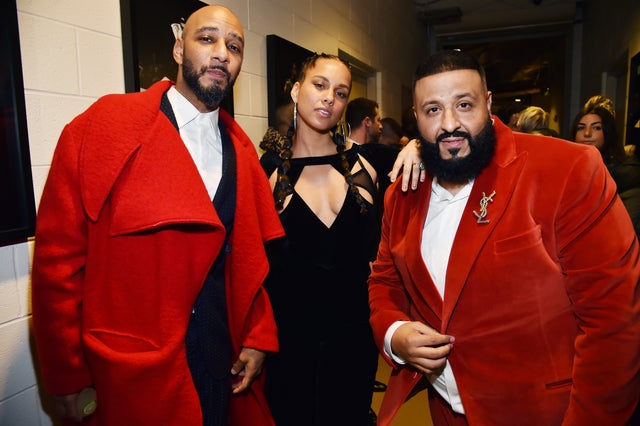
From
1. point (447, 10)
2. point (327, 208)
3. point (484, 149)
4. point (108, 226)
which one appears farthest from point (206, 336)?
point (447, 10)

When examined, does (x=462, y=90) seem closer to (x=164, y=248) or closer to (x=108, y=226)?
(x=164, y=248)

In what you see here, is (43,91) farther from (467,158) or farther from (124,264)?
(467,158)

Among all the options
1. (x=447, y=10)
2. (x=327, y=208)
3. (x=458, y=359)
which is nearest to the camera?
(x=458, y=359)

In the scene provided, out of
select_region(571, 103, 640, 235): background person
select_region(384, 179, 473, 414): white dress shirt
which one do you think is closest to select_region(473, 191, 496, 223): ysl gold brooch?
select_region(384, 179, 473, 414): white dress shirt

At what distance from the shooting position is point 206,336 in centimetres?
134

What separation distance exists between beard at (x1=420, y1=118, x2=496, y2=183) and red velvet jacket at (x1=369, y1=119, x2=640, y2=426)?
1.2 inches

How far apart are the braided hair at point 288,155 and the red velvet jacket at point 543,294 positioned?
2.50ft

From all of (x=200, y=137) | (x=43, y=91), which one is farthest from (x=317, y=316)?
(x=43, y=91)

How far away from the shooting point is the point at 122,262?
1.18 m

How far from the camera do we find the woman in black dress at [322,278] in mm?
1904

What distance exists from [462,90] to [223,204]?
0.81m

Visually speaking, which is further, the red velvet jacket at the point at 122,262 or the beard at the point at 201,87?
the beard at the point at 201,87

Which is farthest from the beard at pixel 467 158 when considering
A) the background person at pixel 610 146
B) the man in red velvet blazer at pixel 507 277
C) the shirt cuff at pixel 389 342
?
the background person at pixel 610 146

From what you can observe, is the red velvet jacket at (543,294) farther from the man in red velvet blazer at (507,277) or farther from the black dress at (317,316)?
the black dress at (317,316)
